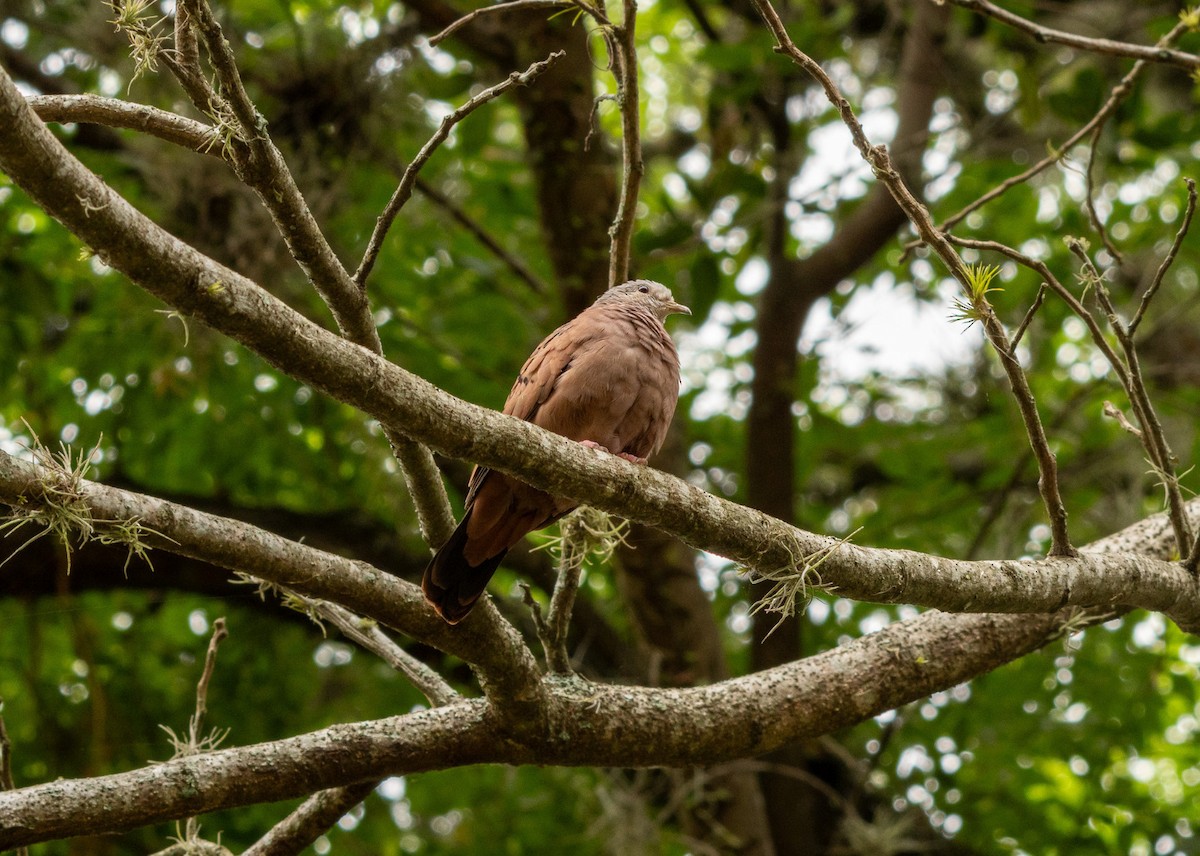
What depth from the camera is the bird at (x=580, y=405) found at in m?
2.80

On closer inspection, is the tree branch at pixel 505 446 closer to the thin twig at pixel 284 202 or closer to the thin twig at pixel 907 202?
the thin twig at pixel 284 202

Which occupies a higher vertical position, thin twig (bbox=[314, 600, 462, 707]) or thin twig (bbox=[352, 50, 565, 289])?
thin twig (bbox=[352, 50, 565, 289])

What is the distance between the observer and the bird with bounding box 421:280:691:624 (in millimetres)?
2803

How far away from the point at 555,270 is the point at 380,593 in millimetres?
2594

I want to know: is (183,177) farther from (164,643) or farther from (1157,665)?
(1157,665)

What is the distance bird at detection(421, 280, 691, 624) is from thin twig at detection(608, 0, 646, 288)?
11.2 inches

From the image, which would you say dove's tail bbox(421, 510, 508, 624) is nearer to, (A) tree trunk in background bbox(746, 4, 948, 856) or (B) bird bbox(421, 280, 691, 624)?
(B) bird bbox(421, 280, 691, 624)

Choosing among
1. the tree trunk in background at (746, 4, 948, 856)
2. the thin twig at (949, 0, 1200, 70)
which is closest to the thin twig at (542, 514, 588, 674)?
the thin twig at (949, 0, 1200, 70)

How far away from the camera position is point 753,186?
4.73 meters

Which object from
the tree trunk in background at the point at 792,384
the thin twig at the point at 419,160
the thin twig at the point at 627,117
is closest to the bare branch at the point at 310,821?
the thin twig at the point at 419,160

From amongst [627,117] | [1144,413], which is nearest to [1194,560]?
[1144,413]

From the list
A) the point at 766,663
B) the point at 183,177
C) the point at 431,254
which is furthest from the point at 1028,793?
the point at 183,177

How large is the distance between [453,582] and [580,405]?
0.71m

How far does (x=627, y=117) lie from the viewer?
2.64 meters
